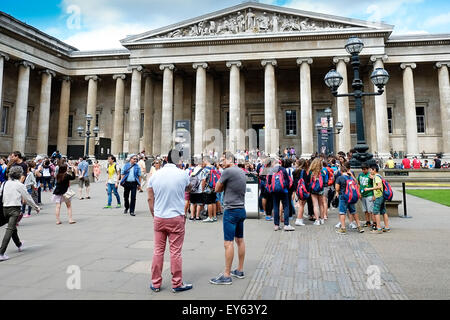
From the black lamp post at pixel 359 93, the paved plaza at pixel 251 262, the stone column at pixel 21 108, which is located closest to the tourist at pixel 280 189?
the paved plaza at pixel 251 262

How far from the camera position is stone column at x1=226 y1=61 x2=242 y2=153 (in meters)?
28.7

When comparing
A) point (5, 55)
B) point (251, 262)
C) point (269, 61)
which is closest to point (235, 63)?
point (269, 61)

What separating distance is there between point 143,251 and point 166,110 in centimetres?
2589

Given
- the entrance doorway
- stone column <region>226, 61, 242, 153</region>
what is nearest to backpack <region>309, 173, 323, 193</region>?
stone column <region>226, 61, 242, 153</region>

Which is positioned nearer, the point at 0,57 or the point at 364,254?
the point at 364,254

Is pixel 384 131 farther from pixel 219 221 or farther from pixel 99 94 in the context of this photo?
pixel 99 94

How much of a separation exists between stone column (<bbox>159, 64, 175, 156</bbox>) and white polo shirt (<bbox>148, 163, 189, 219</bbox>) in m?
26.5

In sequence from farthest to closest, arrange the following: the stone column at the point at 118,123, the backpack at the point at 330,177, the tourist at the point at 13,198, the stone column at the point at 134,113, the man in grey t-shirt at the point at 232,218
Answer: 1. the stone column at the point at 118,123
2. the stone column at the point at 134,113
3. the backpack at the point at 330,177
4. the tourist at the point at 13,198
5. the man in grey t-shirt at the point at 232,218

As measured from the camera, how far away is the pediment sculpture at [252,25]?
95.1 ft

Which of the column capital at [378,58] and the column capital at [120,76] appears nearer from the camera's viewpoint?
the column capital at [378,58]

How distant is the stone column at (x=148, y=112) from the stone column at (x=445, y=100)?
29971 millimetres

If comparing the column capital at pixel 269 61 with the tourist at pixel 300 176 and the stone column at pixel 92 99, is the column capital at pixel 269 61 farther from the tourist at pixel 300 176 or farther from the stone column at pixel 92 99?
the tourist at pixel 300 176

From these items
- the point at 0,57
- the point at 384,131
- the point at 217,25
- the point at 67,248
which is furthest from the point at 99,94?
the point at 67,248

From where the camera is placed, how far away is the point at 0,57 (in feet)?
90.6
